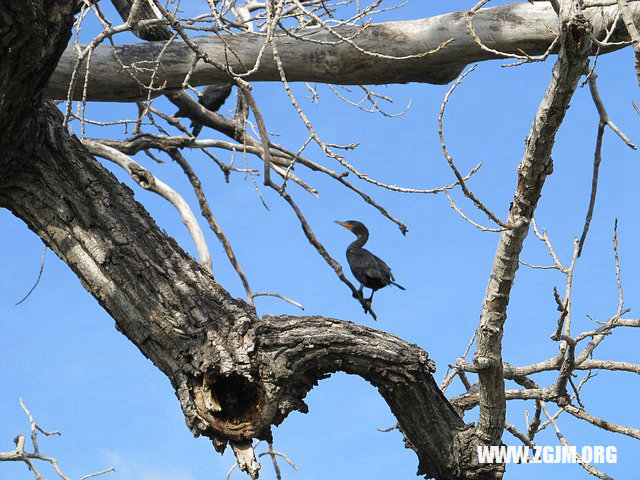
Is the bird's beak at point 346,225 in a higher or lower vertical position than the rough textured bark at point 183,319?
higher

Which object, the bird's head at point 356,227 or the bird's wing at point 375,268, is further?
the bird's head at point 356,227

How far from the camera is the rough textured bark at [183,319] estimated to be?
3.18 metres

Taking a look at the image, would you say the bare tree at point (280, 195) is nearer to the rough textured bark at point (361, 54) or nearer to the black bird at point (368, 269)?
the rough textured bark at point (361, 54)

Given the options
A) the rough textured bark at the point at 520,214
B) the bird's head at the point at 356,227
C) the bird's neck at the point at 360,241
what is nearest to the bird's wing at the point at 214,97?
the bird's neck at the point at 360,241

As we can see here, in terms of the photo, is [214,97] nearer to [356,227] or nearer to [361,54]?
[361,54]

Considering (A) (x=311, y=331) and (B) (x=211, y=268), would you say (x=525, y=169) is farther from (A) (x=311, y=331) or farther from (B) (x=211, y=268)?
(B) (x=211, y=268)

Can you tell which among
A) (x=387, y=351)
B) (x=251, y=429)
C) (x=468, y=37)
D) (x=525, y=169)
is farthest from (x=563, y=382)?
(x=468, y=37)

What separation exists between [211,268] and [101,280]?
1.09 m

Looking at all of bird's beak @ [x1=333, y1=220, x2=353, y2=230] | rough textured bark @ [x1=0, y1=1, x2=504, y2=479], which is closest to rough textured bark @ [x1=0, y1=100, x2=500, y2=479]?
rough textured bark @ [x1=0, y1=1, x2=504, y2=479]

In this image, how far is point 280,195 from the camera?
441 centimetres

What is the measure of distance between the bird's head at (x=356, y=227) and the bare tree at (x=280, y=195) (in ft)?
11.3

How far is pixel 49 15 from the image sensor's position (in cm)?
313

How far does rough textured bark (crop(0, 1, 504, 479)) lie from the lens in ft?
10.4

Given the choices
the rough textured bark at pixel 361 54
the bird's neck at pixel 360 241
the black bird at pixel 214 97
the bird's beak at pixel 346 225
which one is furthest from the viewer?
the bird's beak at pixel 346 225
